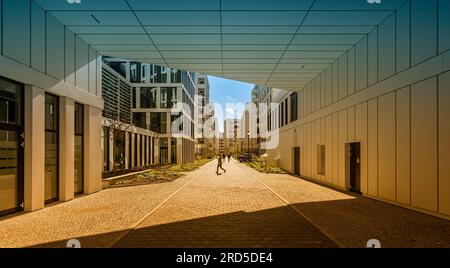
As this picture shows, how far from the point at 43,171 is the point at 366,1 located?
410 inches

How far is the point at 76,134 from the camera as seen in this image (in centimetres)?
1193

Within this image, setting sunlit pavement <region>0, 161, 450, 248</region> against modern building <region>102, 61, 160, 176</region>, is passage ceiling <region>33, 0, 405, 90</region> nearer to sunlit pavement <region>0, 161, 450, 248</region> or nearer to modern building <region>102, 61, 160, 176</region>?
sunlit pavement <region>0, 161, 450, 248</region>

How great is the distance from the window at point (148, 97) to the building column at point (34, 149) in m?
32.7

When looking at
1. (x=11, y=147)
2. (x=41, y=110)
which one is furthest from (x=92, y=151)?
(x=11, y=147)

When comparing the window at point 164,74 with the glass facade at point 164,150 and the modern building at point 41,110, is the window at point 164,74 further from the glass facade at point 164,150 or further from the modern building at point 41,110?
the modern building at point 41,110

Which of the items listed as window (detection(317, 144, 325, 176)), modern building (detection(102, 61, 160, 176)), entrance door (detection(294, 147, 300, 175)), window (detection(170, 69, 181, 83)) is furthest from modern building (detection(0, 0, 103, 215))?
window (detection(170, 69, 181, 83))

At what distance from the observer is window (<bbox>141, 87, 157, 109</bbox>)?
41.5 m

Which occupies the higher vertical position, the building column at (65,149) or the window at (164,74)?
the window at (164,74)

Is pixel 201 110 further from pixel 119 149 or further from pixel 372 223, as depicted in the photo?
pixel 372 223

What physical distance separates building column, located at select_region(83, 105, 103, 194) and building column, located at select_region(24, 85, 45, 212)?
9.92 feet

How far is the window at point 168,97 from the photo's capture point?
4334 centimetres

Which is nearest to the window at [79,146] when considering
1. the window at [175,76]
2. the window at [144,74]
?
the window at [144,74]
